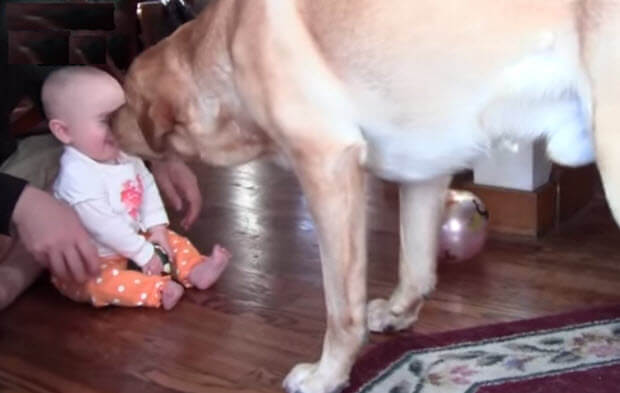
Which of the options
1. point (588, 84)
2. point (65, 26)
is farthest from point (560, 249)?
point (65, 26)

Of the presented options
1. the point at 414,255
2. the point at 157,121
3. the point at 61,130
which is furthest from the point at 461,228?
the point at 61,130

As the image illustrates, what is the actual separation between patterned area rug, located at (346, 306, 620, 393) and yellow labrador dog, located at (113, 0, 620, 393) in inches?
4.7

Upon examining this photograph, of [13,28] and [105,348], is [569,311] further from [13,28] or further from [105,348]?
[13,28]

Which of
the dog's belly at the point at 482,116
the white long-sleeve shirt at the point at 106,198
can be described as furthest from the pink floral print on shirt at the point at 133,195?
the dog's belly at the point at 482,116

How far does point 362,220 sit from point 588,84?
1.11ft

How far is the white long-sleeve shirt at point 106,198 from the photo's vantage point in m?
1.58

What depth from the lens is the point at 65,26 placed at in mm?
2209

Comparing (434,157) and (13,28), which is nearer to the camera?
(434,157)

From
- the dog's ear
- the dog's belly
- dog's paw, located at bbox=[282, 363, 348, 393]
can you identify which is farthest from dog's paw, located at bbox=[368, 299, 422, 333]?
the dog's ear

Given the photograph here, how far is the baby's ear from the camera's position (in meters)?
1.58

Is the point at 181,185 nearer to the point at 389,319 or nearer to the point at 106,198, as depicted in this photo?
the point at 106,198

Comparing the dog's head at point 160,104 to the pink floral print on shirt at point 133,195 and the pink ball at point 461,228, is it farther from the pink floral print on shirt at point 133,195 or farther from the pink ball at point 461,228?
the pink ball at point 461,228

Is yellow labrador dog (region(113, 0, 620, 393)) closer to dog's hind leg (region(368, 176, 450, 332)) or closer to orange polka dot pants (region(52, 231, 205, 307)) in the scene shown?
dog's hind leg (region(368, 176, 450, 332))

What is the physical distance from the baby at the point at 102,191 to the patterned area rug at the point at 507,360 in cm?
47
